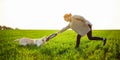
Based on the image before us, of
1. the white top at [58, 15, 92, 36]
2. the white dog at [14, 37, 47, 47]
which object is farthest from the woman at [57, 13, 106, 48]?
the white dog at [14, 37, 47, 47]

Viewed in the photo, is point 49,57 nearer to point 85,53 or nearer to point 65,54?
point 65,54

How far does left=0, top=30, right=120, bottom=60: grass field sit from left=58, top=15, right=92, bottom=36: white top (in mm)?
74

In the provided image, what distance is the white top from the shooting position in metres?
4.49

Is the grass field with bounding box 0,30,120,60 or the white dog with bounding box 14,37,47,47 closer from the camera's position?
the grass field with bounding box 0,30,120,60

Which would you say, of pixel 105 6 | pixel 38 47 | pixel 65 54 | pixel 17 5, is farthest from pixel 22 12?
pixel 105 6

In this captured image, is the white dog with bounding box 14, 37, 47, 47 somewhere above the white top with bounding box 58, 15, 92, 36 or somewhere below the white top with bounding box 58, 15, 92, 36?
below

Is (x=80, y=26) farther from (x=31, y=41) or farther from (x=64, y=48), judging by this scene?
(x=31, y=41)

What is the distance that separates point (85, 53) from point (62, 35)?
44 centimetres

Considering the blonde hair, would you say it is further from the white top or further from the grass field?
the grass field

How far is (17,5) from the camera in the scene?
4879mm

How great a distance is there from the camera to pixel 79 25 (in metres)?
4.50

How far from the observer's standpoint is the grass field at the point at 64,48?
4426 mm

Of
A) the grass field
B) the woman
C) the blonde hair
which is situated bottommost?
the grass field

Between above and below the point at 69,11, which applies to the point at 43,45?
below
